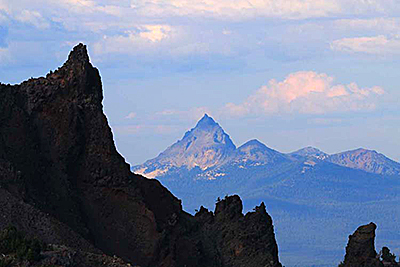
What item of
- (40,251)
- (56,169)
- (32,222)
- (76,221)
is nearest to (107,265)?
(40,251)

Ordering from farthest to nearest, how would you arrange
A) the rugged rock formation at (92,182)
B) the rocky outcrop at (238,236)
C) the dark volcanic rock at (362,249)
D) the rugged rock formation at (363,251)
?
the dark volcanic rock at (362,249) → the rugged rock formation at (363,251) → the rocky outcrop at (238,236) → the rugged rock formation at (92,182)

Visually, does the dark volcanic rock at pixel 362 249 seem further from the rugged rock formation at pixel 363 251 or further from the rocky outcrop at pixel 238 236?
the rocky outcrop at pixel 238 236

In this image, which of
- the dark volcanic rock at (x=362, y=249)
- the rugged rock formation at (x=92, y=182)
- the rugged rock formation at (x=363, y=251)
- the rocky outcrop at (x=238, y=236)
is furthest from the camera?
the dark volcanic rock at (x=362, y=249)

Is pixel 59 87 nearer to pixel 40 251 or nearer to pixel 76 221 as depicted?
pixel 76 221

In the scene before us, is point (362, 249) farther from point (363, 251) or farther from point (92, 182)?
point (92, 182)

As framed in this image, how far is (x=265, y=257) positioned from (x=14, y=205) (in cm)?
2165

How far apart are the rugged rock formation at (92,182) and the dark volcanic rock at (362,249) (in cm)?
827

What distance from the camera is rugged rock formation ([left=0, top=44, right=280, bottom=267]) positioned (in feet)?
213

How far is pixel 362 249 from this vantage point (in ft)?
253

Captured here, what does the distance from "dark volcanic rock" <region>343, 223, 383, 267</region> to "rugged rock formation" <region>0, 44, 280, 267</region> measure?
27.1ft

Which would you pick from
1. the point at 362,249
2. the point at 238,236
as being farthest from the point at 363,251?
the point at 238,236

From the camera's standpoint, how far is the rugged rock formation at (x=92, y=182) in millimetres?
64938

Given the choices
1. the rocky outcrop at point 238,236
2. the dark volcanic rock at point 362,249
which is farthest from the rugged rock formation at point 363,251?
the rocky outcrop at point 238,236

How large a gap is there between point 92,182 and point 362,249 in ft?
75.4
